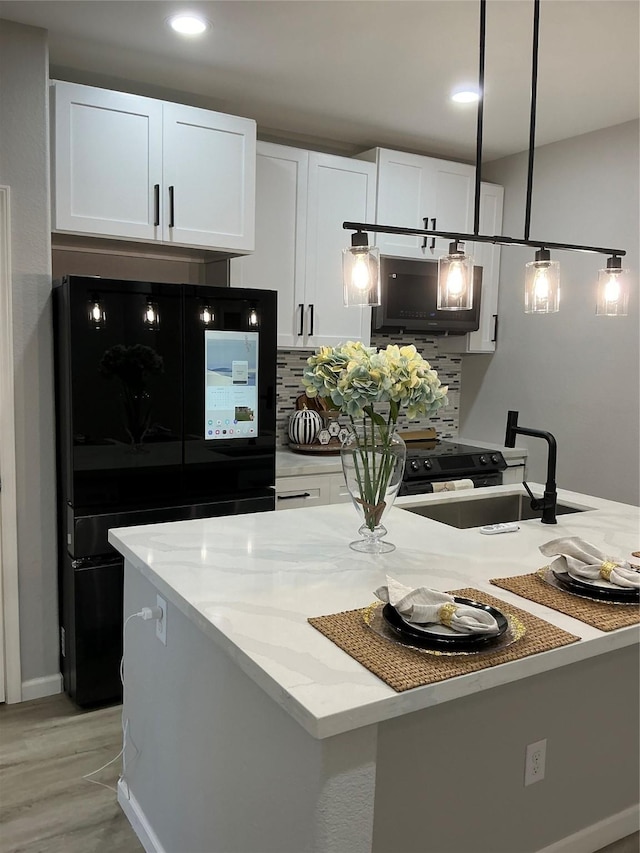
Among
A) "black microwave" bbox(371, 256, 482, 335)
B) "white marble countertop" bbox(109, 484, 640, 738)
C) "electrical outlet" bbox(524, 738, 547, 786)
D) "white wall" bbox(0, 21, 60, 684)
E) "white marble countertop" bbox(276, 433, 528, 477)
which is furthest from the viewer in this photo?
"black microwave" bbox(371, 256, 482, 335)

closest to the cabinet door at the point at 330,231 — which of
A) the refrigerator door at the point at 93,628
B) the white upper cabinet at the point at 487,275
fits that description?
the white upper cabinet at the point at 487,275

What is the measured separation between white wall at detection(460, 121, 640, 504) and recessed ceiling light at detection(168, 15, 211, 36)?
2.25 meters

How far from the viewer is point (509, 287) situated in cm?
448

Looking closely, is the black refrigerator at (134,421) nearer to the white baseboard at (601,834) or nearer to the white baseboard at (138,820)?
the white baseboard at (138,820)

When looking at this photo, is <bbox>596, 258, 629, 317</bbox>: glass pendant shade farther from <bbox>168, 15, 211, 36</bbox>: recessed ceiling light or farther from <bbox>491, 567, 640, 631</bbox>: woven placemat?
<bbox>168, 15, 211, 36</bbox>: recessed ceiling light

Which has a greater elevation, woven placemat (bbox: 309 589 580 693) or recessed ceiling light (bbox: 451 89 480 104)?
recessed ceiling light (bbox: 451 89 480 104)

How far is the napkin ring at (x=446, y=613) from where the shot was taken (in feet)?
4.77

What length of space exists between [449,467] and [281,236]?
1543mm

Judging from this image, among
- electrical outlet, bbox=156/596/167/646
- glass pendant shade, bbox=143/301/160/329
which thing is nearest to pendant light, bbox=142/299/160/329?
glass pendant shade, bbox=143/301/160/329

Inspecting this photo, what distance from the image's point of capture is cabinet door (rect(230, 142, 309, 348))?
363cm

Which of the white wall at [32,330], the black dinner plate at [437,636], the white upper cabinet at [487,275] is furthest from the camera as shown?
the white upper cabinet at [487,275]

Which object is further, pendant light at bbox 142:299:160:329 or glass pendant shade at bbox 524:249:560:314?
pendant light at bbox 142:299:160:329

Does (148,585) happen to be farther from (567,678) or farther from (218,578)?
(567,678)

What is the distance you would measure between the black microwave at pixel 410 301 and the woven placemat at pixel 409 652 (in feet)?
8.99
